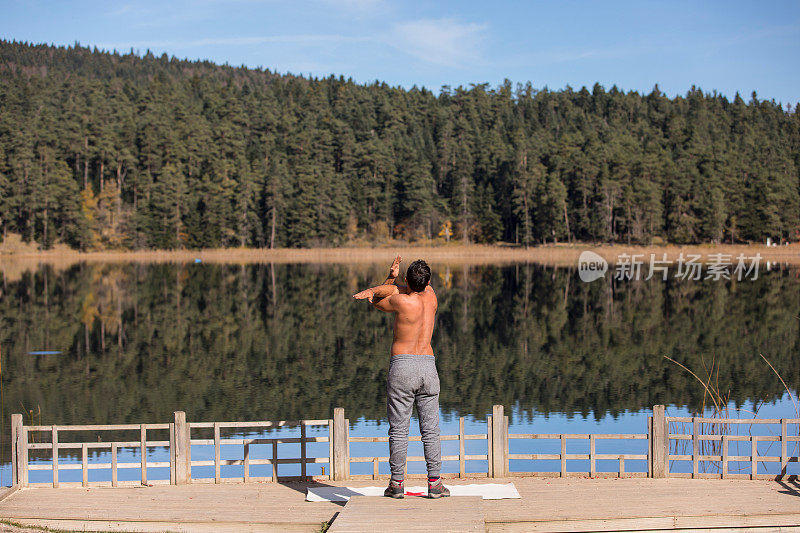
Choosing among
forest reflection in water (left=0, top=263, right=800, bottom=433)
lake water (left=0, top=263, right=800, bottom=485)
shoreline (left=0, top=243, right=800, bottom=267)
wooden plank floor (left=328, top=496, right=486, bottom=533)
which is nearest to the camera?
wooden plank floor (left=328, top=496, right=486, bottom=533)

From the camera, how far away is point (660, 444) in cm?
945

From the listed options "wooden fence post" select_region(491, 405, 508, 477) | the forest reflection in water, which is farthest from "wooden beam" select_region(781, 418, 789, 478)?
the forest reflection in water

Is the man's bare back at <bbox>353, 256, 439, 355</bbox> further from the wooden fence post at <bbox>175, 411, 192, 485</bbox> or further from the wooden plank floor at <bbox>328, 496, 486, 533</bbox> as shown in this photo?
the wooden fence post at <bbox>175, 411, 192, 485</bbox>

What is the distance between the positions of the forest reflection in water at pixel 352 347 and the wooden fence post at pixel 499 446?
8.97 metres

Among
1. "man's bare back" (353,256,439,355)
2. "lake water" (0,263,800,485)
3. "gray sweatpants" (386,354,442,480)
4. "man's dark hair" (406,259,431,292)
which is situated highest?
"man's dark hair" (406,259,431,292)

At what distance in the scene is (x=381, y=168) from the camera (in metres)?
114

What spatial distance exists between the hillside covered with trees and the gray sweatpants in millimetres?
84735

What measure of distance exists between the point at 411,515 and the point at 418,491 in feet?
3.32

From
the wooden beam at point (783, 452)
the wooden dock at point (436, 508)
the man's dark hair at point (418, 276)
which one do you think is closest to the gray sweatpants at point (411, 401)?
the wooden dock at point (436, 508)

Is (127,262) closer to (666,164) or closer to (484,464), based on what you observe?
(666,164)

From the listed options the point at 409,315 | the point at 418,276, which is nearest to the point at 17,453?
the point at 409,315

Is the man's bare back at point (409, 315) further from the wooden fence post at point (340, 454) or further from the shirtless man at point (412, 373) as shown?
the wooden fence post at point (340, 454)

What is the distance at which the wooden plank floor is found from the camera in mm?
7219
